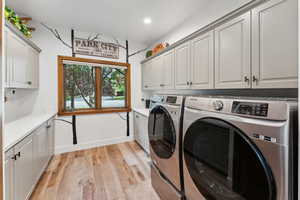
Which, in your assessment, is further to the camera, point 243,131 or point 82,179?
point 82,179

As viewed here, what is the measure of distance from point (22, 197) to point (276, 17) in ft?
9.04

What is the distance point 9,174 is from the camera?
3.72 feet

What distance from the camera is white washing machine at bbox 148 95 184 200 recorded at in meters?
1.23

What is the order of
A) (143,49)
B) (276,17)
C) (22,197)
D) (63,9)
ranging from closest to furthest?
(276,17) < (22,197) < (63,9) < (143,49)

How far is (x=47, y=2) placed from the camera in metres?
1.97

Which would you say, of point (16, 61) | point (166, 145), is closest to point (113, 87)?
point (16, 61)

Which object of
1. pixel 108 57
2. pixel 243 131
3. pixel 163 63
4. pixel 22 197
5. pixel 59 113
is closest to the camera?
pixel 243 131

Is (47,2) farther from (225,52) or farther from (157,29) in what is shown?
A: (225,52)

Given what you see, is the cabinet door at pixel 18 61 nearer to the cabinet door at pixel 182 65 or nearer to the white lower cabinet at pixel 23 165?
the white lower cabinet at pixel 23 165

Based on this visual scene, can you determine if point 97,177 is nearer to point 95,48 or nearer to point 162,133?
point 162,133

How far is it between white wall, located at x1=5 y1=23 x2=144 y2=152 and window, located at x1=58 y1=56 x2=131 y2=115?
0.44ft

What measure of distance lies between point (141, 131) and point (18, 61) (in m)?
2.26

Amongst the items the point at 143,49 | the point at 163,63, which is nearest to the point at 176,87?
the point at 163,63

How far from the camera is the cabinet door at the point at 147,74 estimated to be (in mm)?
3082
